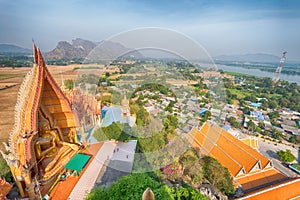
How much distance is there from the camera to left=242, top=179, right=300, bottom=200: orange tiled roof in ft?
19.3

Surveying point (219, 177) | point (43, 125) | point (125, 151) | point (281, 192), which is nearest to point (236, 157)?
point (281, 192)

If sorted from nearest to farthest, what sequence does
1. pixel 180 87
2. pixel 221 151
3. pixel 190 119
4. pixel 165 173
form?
pixel 180 87 → pixel 190 119 → pixel 165 173 → pixel 221 151

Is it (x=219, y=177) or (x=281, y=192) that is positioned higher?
(x=219, y=177)

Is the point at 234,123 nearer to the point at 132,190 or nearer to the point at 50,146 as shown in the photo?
the point at 132,190

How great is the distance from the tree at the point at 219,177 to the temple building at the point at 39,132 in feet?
17.6

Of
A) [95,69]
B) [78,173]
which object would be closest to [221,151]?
[78,173]

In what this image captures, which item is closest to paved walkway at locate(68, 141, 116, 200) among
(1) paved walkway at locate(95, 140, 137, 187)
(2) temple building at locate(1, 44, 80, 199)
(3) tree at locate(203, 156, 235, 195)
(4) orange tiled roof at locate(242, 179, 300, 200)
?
(1) paved walkway at locate(95, 140, 137, 187)

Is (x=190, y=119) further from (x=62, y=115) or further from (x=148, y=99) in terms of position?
(x=62, y=115)

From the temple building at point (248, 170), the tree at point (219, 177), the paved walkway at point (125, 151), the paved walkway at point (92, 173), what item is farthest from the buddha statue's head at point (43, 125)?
the tree at point (219, 177)

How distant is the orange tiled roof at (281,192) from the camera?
19.3 ft

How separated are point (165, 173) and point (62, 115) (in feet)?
13.8

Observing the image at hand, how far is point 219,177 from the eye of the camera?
6.34 meters

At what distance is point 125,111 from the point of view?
177 inches

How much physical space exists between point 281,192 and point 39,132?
325 inches
